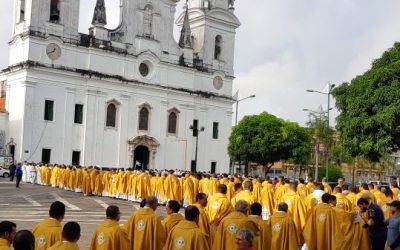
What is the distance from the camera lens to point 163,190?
23828mm

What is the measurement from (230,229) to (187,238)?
1.10m

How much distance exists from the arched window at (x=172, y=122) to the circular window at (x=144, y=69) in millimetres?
4237

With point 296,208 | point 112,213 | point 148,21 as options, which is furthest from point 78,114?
point 112,213

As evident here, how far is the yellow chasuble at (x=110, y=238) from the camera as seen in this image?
25.7ft

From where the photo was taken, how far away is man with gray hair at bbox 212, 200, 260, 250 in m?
8.54

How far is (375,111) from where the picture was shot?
25516mm

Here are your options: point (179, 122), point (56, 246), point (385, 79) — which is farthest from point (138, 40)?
point (56, 246)

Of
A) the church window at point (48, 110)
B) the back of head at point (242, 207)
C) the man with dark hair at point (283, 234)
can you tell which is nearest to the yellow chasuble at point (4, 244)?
the back of head at point (242, 207)

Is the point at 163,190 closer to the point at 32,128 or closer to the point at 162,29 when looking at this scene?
the point at 32,128

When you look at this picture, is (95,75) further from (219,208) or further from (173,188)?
(219,208)

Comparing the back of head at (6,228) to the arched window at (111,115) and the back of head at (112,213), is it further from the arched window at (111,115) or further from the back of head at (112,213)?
the arched window at (111,115)

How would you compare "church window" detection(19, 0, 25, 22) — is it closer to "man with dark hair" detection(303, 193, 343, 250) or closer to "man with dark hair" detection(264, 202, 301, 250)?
"man with dark hair" detection(303, 193, 343, 250)

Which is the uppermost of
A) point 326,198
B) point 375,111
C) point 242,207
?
point 375,111

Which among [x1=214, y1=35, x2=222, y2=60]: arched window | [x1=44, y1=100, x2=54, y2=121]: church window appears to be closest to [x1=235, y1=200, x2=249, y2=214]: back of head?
[x1=44, y1=100, x2=54, y2=121]: church window
